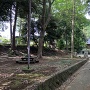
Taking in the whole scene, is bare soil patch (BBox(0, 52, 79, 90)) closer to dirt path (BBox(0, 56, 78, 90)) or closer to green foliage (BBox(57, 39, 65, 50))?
dirt path (BBox(0, 56, 78, 90))

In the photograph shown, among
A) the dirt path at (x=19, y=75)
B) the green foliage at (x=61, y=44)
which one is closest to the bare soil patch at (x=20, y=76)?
the dirt path at (x=19, y=75)

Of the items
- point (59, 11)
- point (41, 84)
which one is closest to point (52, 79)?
point (41, 84)

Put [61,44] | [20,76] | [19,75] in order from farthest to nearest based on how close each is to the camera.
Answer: [61,44], [19,75], [20,76]

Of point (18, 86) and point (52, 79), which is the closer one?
point (18, 86)

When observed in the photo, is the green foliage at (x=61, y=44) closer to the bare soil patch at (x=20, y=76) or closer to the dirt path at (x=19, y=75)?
the bare soil patch at (x=20, y=76)

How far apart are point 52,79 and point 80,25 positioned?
4766cm

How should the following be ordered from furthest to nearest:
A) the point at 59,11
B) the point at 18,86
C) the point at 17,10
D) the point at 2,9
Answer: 1. the point at 59,11
2. the point at 17,10
3. the point at 2,9
4. the point at 18,86

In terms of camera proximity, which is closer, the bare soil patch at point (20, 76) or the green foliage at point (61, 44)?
the bare soil patch at point (20, 76)

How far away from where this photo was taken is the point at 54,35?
47.5 m

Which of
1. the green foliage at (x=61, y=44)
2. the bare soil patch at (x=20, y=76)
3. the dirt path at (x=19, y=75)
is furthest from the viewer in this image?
the green foliage at (x=61, y=44)

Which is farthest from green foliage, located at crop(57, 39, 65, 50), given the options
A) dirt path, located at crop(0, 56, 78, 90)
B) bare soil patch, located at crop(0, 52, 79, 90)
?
dirt path, located at crop(0, 56, 78, 90)

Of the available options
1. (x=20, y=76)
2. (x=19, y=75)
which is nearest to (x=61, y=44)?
(x=19, y=75)

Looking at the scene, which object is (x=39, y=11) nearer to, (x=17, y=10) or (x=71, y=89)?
(x=17, y=10)

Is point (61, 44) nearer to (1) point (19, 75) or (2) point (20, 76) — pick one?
(1) point (19, 75)
